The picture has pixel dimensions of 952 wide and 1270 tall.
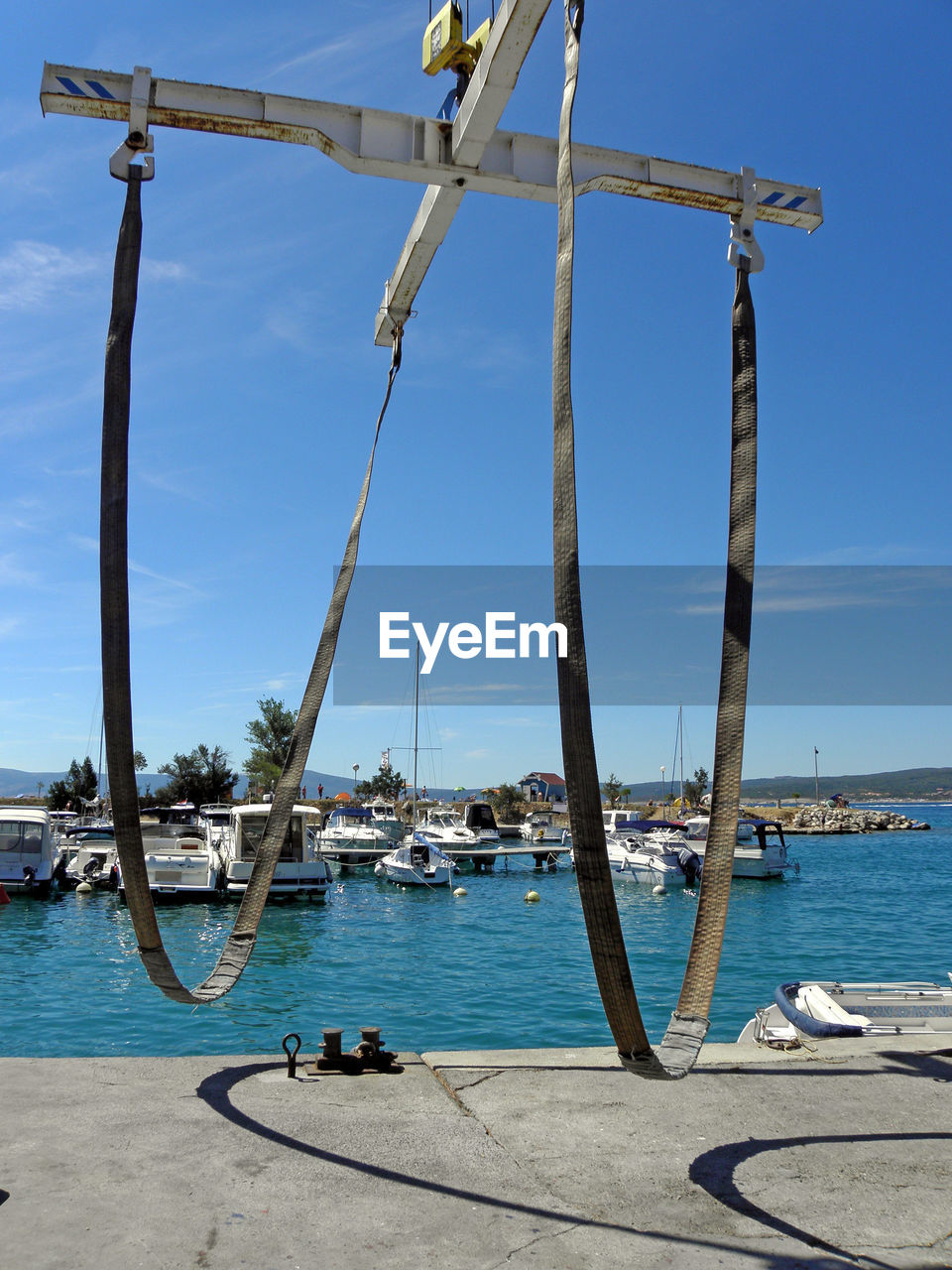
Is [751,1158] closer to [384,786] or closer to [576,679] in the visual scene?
[576,679]

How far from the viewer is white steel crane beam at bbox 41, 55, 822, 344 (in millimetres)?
5727

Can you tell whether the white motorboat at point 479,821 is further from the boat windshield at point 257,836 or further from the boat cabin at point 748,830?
the boat windshield at point 257,836

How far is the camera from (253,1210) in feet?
13.5

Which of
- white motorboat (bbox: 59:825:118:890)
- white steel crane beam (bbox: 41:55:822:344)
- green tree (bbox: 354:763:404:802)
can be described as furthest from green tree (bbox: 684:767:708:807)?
white steel crane beam (bbox: 41:55:822:344)

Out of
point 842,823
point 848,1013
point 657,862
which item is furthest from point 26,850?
point 842,823

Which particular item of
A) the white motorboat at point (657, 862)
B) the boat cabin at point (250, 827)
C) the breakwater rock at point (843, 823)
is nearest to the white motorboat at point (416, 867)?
the white motorboat at point (657, 862)

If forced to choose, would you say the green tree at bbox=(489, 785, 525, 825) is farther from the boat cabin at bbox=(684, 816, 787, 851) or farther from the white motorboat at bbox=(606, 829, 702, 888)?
the white motorboat at bbox=(606, 829, 702, 888)

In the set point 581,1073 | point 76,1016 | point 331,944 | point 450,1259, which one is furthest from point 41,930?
point 450,1259

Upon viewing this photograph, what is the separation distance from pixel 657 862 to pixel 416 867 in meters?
10.7

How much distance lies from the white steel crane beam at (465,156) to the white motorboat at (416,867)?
115ft

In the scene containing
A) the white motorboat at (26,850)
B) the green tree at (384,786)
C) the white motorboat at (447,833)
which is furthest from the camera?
the green tree at (384,786)

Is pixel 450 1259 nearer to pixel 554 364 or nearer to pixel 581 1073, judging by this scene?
pixel 581 1073

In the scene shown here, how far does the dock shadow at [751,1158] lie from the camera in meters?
3.94

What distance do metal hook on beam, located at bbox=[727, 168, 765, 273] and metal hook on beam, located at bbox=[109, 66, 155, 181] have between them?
3.25m
